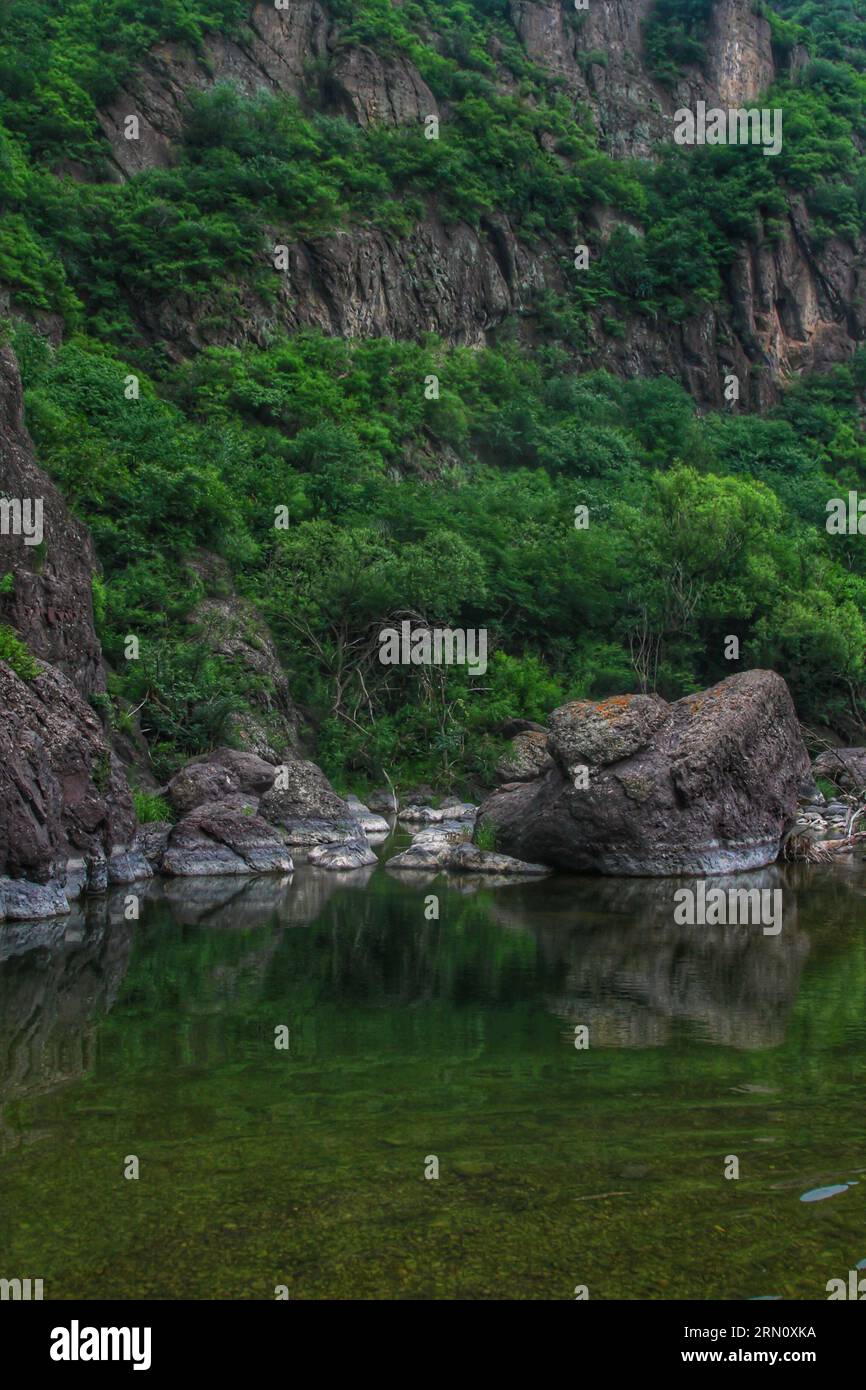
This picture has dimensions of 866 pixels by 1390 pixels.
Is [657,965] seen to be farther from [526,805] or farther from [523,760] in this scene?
[523,760]

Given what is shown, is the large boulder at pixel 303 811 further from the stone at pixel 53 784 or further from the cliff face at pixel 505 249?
the cliff face at pixel 505 249

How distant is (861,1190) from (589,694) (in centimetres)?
3516

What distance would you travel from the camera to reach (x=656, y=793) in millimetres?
20938

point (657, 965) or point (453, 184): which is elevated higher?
point (453, 184)

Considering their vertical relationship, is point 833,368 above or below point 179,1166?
above

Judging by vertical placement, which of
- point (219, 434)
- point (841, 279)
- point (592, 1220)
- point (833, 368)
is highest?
point (841, 279)

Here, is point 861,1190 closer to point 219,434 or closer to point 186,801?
point 186,801

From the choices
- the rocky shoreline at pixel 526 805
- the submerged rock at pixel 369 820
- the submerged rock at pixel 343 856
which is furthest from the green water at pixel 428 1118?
the submerged rock at pixel 369 820

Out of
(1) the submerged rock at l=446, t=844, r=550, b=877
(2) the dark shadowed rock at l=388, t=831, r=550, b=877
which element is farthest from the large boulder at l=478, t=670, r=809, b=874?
(2) the dark shadowed rock at l=388, t=831, r=550, b=877

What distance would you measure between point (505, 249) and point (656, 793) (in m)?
Answer: 51.8

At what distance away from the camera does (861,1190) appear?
19.2 feet

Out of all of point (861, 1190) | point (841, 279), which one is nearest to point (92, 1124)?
point (861, 1190)

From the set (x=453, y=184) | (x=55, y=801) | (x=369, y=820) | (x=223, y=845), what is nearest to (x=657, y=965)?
(x=55, y=801)

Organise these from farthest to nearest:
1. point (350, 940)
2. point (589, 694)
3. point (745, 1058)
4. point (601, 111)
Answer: point (601, 111), point (589, 694), point (350, 940), point (745, 1058)
